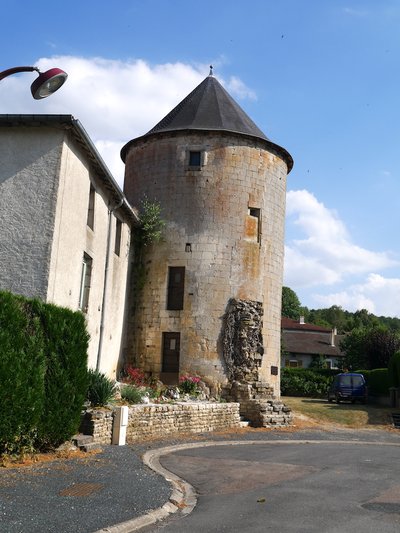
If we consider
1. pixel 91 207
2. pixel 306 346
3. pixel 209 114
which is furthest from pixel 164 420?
pixel 306 346

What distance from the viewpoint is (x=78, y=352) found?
11.1 m

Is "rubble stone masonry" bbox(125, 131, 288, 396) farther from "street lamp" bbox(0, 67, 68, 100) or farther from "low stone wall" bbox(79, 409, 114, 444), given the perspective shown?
"street lamp" bbox(0, 67, 68, 100)

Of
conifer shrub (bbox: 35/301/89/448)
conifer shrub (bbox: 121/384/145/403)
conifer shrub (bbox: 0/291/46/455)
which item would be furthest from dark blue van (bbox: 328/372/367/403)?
conifer shrub (bbox: 0/291/46/455)

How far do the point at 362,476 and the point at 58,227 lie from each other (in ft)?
27.2

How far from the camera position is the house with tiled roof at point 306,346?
2003 inches

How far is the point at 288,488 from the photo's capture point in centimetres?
880

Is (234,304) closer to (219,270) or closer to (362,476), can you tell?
(219,270)

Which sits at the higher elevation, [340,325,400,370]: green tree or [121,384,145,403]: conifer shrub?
[340,325,400,370]: green tree

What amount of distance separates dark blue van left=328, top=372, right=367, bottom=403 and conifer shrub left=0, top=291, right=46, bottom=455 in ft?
67.4

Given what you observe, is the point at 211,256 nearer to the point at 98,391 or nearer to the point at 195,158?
the point at 195,158

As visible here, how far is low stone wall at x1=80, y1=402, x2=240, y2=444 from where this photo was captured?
12297 mm

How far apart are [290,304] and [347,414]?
58.6 meters

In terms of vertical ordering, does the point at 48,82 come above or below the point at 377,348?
above

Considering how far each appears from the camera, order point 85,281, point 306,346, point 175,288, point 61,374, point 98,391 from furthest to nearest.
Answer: point 306,346 → point 175,288 → point 85,281 → point 98,391 → point 61,374
